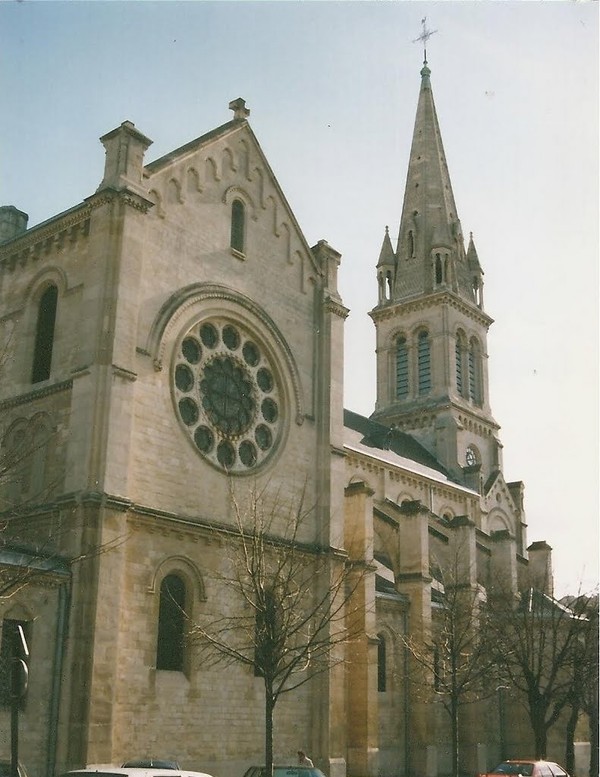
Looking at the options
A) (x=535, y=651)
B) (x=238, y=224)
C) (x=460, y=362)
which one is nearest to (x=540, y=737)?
(x=535, y=651)

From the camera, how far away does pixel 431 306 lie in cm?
6016

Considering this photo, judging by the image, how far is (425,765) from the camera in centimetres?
3303

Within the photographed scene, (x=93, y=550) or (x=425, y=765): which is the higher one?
(x=93, y=550)

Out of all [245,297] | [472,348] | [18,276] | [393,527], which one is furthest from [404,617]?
[472,348]

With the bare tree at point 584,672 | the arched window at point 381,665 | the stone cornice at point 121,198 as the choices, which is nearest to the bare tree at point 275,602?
the arched window at point 381,665

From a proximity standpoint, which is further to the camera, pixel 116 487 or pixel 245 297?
pixel 245 297

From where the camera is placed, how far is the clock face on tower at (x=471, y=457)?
55888 mm

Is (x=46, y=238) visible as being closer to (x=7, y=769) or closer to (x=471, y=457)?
(x=7, y=769)

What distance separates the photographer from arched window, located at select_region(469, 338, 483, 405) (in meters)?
60.5

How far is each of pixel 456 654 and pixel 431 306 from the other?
33.0 meters

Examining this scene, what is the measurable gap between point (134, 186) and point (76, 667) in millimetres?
12345

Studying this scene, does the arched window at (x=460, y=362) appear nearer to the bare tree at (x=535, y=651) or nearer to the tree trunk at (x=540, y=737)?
the bare tree at (x=535, y=651)

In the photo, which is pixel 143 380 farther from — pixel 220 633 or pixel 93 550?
pixel 220 633

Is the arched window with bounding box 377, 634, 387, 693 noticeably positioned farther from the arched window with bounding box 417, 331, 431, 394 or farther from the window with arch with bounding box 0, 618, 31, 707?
the arched window with bounding box 417, 331, 431, 394
